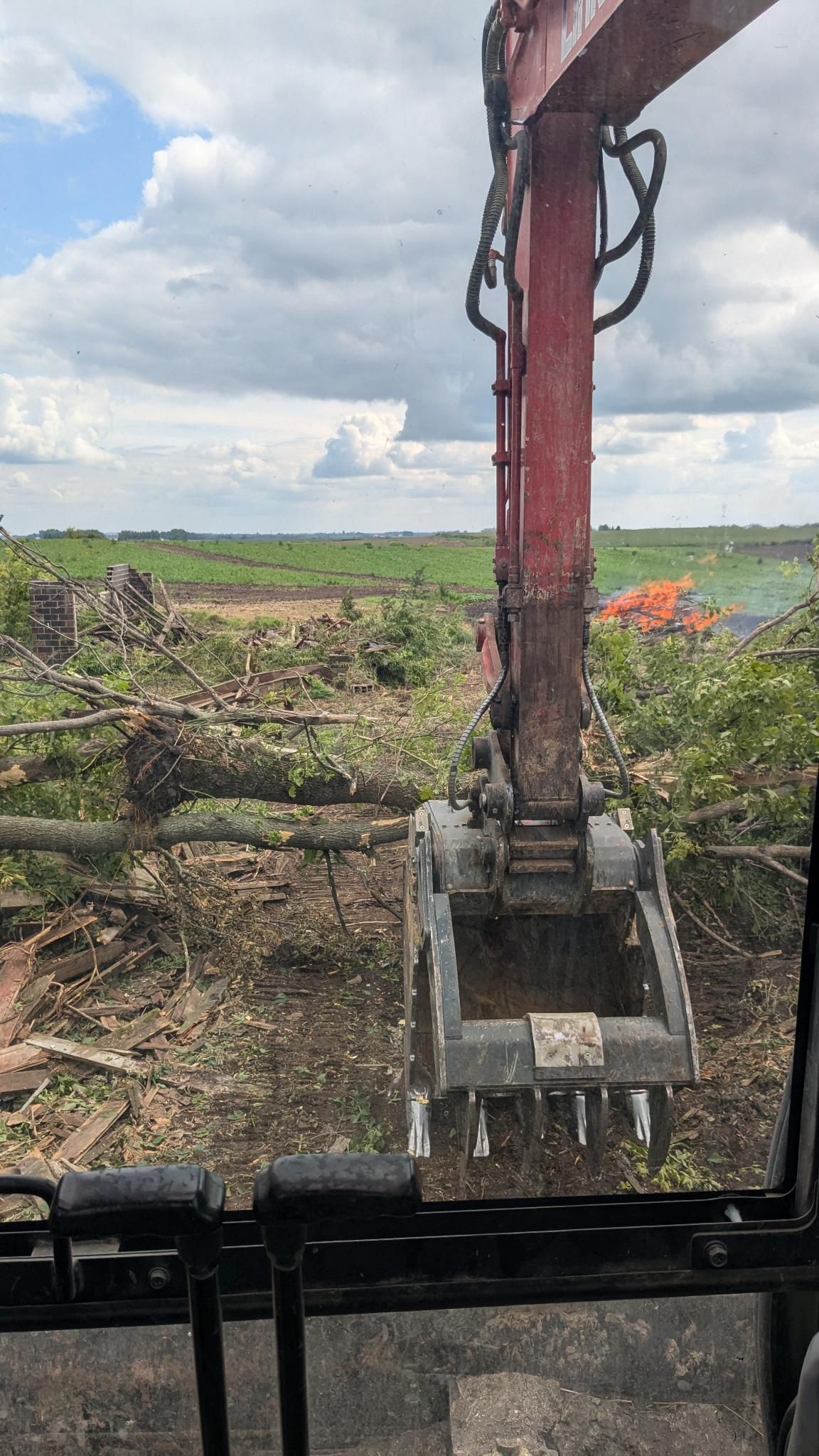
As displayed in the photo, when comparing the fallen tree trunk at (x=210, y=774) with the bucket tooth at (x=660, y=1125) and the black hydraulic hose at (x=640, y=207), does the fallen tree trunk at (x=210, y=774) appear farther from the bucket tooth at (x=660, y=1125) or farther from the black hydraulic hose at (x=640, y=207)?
the black hydraulic hose at (x=640, y=207)

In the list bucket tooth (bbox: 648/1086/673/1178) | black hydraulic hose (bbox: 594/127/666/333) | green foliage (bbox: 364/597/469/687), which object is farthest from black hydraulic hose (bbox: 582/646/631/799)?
black hydraulic hose (bbox: 594/127/666/333)

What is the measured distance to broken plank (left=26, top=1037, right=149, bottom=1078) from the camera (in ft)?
9.35

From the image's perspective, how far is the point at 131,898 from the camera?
4.40 meters

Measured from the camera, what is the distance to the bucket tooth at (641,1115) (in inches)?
104

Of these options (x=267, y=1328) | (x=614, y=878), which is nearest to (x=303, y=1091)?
(x=614, y=878)

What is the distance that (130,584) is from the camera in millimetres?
2477

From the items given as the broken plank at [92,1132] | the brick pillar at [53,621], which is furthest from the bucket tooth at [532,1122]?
the brick pillar at [53,621]

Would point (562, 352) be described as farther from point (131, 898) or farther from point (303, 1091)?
point (131, 898)

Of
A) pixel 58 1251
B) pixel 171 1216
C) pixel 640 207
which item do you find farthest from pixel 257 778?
pixel 171 1216

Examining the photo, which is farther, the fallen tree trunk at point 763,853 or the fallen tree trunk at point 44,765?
the fallen tree trunk at point 44,765

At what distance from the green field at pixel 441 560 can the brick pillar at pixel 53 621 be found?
2.36 ft

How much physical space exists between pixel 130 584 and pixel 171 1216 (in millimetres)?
1885

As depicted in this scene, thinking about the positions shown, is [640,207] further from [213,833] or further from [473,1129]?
[213,833]

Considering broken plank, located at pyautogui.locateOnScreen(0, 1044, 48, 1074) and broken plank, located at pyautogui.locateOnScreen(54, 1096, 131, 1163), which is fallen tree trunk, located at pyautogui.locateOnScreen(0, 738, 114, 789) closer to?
broken plank, located at pyautogui.locateOnScreen(0, 1044, 48, 1074)
